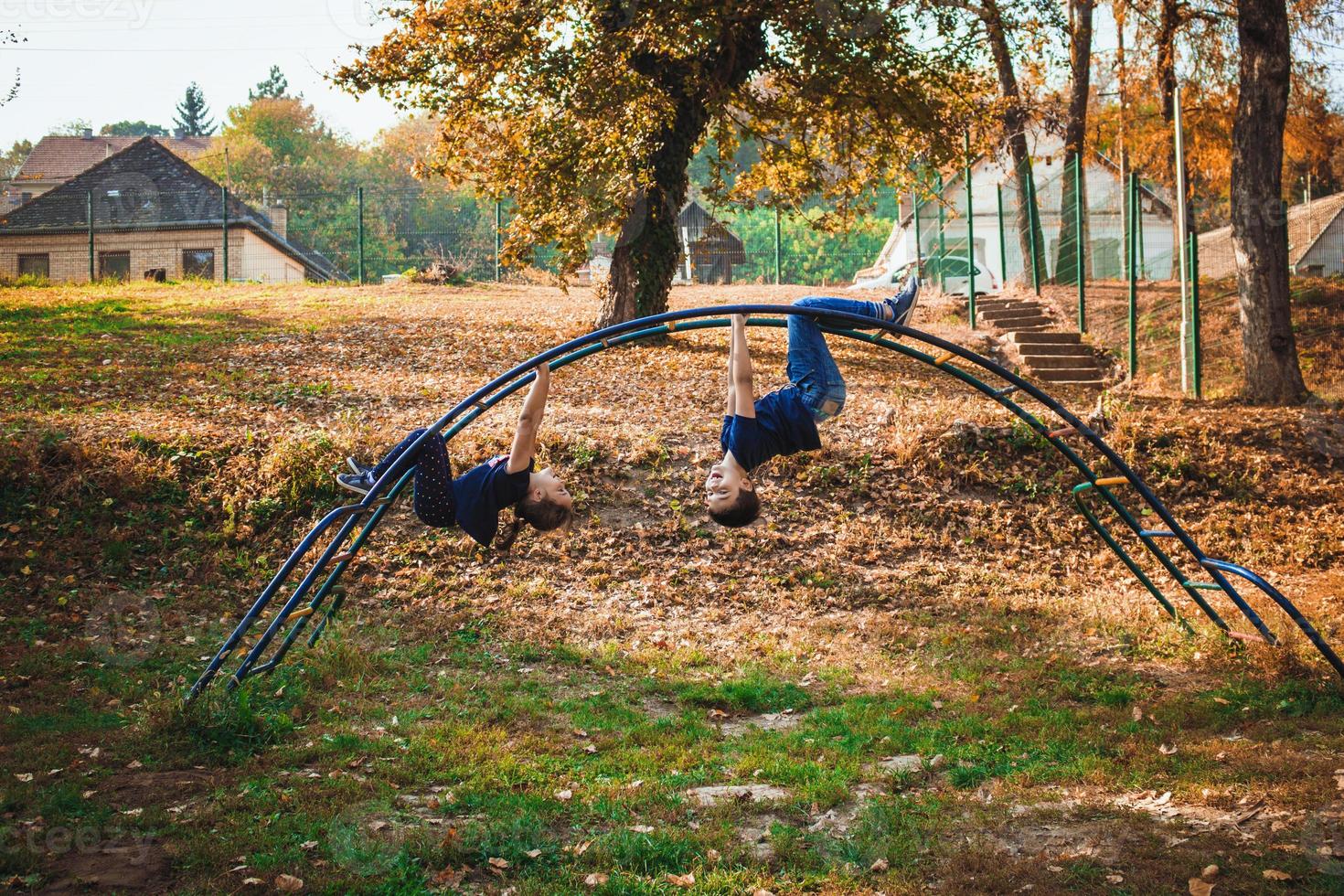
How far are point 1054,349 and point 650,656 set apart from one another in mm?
11097

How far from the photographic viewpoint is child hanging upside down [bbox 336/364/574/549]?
20.0ft

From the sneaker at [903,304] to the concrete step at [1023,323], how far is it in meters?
12.3

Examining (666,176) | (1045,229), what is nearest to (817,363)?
(666,176)

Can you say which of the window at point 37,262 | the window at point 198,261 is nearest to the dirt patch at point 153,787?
the window at point 198,261

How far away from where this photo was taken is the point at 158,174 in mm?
36969

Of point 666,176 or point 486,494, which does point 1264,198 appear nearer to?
point 666,176

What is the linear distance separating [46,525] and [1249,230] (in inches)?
563

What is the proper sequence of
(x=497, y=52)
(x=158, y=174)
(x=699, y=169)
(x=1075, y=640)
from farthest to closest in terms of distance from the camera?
(x=699, y=169), (x=158, y=174), (x=497, y=52), (x=1075, y=640)

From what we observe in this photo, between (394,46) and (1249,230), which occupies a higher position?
(394,46)

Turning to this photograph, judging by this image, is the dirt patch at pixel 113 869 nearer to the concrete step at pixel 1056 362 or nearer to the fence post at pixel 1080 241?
the concrete step at pixel 1056 362

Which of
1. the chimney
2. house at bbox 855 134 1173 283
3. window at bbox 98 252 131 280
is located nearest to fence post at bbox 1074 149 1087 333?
house at bbox 855 134 1173 283

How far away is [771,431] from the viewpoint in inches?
235

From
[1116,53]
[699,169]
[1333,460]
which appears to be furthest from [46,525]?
[699,169]

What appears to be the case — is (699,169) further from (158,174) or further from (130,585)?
(130,585)
